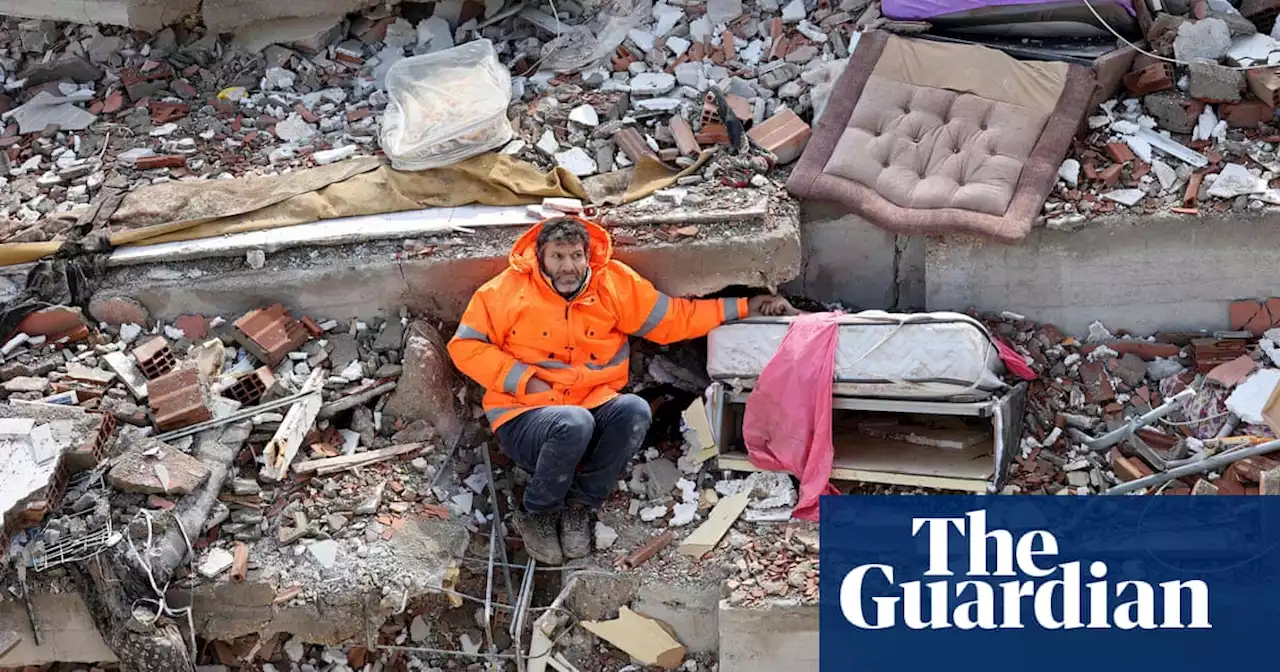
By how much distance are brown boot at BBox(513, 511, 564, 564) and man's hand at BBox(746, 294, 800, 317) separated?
1.30m

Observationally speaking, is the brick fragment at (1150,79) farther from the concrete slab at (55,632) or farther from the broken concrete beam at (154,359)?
the concrete slab at (55,632)

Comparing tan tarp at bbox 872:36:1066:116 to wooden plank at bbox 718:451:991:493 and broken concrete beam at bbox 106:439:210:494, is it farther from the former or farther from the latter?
broken concrete beam at bbox 106:439:210:494

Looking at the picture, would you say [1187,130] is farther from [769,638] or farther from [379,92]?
[379,92]

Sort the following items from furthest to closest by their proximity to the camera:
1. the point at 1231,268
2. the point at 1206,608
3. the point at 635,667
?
the point at 1231,268
the point at 635,667
the point at 1206,608

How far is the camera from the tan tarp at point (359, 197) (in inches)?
294

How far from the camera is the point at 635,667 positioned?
666cm

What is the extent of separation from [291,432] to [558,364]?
4.08 feet

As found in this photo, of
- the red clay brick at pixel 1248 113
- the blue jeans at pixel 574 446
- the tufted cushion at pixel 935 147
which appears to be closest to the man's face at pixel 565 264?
the blue jeans at pixel 574 446

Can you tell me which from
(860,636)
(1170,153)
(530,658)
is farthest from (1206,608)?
(530,658)

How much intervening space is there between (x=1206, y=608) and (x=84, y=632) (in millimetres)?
4636

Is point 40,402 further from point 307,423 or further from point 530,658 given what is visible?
point 530,658

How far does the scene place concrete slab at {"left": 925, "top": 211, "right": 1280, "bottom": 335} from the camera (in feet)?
23.4

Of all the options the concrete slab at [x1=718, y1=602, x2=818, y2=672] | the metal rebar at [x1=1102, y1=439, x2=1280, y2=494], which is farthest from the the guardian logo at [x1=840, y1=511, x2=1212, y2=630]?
the metal rebar at [x1=1102, y1=439, x2=1280, y2=494]

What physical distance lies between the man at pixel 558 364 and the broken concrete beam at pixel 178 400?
3.80ft
